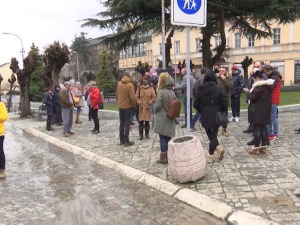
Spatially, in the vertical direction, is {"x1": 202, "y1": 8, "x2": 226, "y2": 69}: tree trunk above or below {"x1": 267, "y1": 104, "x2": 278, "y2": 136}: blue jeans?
above

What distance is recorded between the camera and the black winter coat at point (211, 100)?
7.16 m

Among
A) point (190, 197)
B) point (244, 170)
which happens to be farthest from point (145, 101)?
point (190, 197)

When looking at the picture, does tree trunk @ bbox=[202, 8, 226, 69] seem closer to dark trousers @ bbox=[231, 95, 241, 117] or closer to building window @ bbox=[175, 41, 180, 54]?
dark trousers @ bbox=[231, 95, 241, 117]

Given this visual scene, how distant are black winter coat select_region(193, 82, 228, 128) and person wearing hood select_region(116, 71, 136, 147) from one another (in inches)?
116

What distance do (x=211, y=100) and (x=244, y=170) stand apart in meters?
1.40

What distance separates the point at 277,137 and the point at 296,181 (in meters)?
3.56

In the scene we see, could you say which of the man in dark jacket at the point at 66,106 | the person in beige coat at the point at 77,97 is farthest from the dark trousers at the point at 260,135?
the person in beige coat at the point at 77,97

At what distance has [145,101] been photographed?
10.6 m

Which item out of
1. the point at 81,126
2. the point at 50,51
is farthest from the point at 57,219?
the point at 50,51

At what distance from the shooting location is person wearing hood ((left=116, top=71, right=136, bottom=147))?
983 cm

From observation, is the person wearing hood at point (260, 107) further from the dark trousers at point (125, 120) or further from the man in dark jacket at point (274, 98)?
the dark trousers at point (125, 120)

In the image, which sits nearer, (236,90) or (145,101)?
(145,101)

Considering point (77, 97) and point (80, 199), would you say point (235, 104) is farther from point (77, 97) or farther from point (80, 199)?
point (80, 199)

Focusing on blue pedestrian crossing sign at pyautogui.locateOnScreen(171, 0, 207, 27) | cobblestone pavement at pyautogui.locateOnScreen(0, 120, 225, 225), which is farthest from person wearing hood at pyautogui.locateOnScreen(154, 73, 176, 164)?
blue pedestrian crossing sign at pyautogui.locateOnScreen(171, 0, 207, 27)
